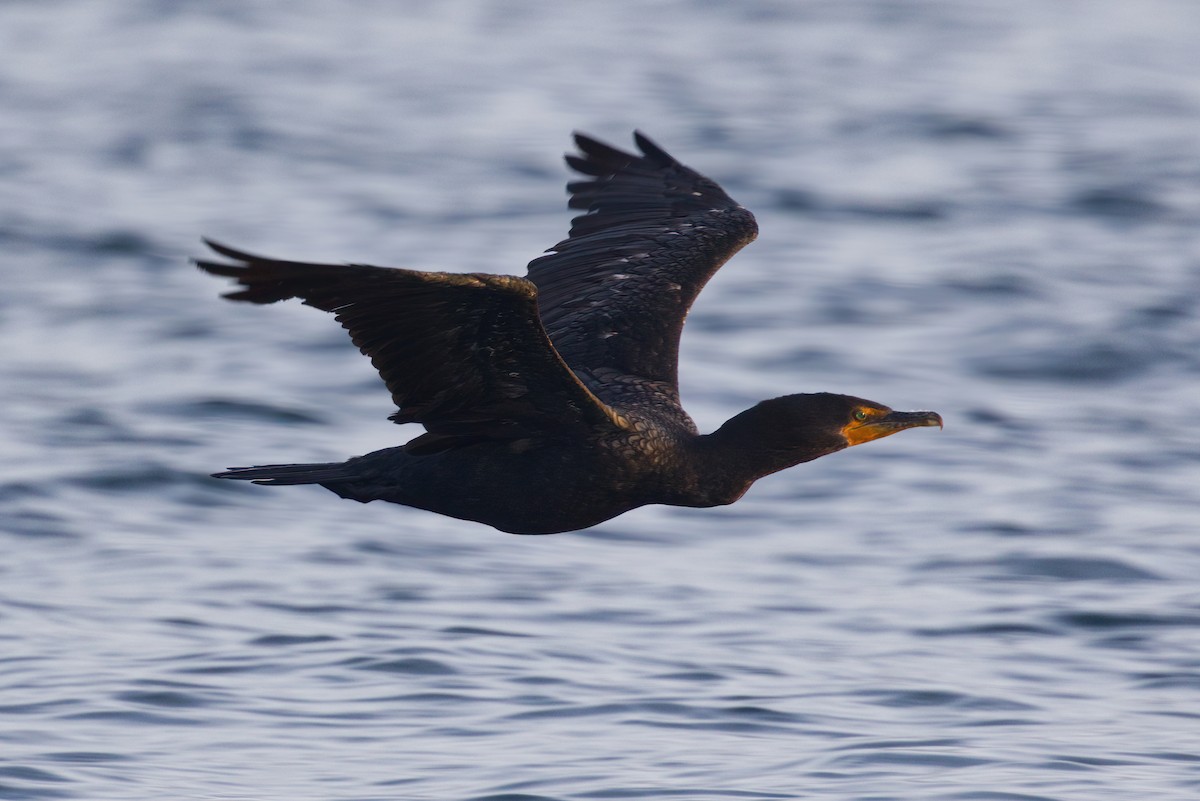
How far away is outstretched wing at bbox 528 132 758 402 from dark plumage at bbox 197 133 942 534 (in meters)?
0.01

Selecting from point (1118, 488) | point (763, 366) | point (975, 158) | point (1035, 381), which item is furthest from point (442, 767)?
point (975, 158)

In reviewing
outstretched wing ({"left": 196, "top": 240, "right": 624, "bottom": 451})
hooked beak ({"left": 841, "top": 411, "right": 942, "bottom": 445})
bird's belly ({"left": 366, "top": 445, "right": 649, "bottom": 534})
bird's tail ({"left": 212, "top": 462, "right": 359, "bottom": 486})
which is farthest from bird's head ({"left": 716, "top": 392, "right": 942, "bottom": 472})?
bird's tail ({"left": 212, "top": 462, "right": 359, "bottom": 486})

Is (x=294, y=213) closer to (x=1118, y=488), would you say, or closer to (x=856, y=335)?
(x=856, y=335)

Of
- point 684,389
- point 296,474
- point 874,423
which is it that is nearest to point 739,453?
point 874,423

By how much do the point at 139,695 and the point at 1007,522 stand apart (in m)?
5.33

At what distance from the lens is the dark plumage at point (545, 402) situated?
6340 mm

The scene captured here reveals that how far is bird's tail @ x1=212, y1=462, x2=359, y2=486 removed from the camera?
7207 millimetres

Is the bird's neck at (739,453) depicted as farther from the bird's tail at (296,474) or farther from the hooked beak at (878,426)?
the bird's tail at (296,474)

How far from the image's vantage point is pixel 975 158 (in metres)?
21.4

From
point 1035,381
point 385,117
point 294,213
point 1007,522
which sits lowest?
point 1007,522

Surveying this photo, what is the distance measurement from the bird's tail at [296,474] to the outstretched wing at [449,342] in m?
0.32

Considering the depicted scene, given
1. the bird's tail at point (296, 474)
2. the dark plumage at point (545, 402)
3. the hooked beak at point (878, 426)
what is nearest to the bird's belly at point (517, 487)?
the dark plumage at point (545, 402)

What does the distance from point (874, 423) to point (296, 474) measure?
87.8 inches

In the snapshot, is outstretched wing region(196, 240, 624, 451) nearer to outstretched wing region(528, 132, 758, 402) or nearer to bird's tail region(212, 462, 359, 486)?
bird's tail region(212, 462, 359, 486)
